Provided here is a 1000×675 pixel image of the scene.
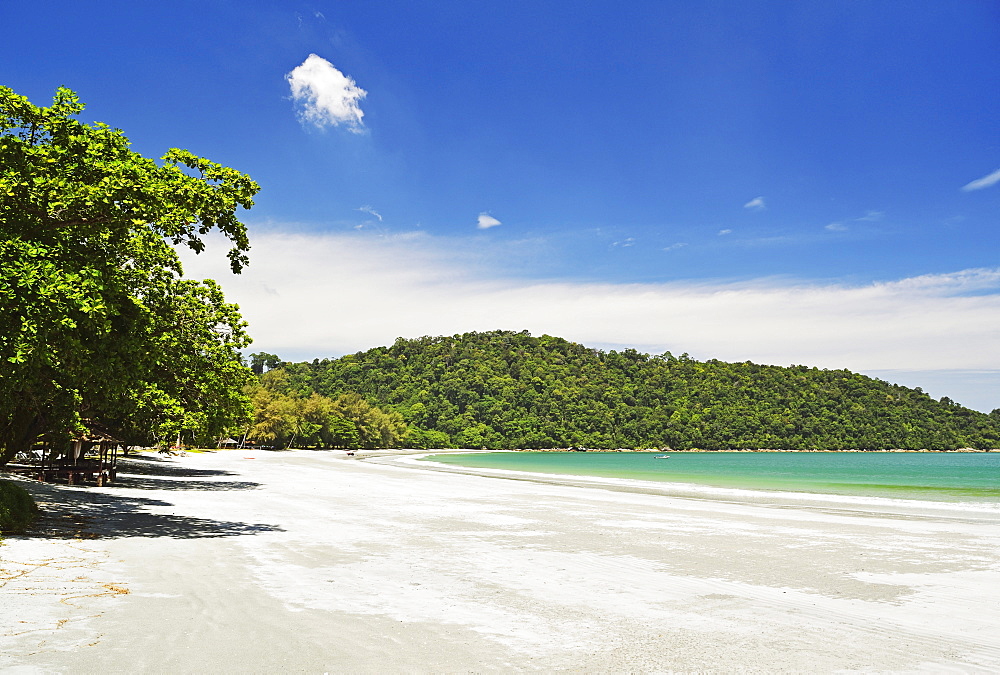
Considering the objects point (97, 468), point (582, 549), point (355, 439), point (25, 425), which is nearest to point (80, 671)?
point (582, 549)

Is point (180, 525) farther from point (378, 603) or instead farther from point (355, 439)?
point (355, 439)

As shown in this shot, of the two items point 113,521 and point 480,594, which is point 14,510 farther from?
point 480,594

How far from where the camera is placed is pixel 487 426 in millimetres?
186875

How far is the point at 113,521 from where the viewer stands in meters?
16.4

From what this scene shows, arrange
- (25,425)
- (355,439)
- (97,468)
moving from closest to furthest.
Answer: (25,425) → (97,468) → (355,439)

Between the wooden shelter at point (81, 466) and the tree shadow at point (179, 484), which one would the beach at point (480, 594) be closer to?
the wooden shelter at point (81, 466)

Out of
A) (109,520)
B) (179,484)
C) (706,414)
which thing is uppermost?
(706,414)

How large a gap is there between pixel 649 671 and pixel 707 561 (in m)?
7.36

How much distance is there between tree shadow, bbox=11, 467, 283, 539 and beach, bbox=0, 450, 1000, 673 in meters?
0.12

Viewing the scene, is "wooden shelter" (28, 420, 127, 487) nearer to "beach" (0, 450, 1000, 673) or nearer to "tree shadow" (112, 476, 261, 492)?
"tree shadow" (112, 476, 261, 492)

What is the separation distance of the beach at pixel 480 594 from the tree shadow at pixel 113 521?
124 mm

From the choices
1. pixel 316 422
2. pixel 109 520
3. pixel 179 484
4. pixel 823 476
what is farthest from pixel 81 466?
pixel 316 422

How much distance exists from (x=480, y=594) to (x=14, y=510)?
→ 1045 cm

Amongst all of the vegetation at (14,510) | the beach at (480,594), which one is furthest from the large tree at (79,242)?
the beach at (480,594)
